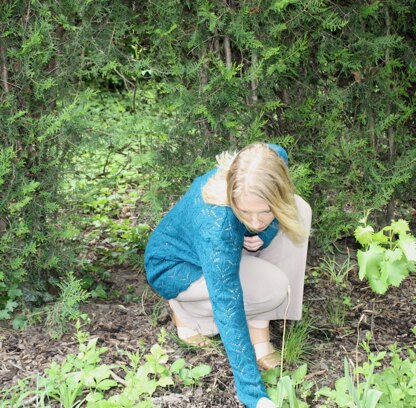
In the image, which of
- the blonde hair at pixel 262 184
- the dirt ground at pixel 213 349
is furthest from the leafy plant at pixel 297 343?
the blonde hair at pixel 262 184

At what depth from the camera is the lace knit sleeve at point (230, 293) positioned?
2559mm

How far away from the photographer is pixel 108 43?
11.0 ft

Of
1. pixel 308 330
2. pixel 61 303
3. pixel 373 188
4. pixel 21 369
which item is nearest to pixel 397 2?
pixel 373 188

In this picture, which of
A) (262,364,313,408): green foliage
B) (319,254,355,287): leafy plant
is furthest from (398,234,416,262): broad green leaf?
(319,254,355,287): leafy plant

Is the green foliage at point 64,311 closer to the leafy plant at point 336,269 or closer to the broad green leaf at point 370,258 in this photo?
the leafy plant at point 336,269

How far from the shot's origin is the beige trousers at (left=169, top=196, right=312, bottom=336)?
3053 millimetres

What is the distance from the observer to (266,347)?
10.4 feet

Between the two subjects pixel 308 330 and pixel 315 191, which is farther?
pixel 315 191

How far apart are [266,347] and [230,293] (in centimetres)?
64

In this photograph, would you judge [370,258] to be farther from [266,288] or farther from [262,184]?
[266,288]

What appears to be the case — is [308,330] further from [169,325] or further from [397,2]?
[397,2]

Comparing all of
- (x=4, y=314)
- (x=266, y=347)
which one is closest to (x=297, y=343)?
(x=266, y=347)

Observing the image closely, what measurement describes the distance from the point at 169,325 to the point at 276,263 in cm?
65

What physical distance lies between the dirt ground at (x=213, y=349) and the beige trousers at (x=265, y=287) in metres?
0.16
